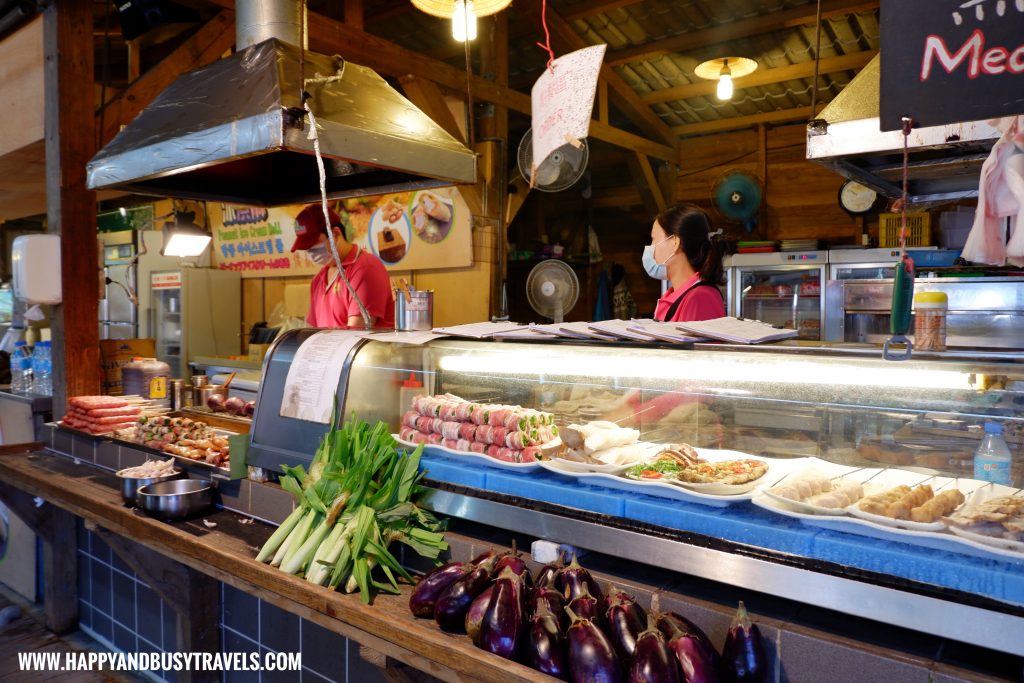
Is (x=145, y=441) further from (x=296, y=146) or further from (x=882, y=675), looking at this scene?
(x=882, y=675)

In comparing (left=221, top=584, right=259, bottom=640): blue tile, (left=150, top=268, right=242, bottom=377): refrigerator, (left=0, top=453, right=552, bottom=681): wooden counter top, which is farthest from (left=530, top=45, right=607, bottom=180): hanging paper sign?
(left=150, top=268, right=242, bottom=377): refrigerator

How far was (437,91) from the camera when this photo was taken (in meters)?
6.07

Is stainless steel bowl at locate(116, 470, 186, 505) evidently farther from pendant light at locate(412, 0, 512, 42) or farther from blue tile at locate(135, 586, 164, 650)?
pendant light at locate(412, 0, 512, 42)

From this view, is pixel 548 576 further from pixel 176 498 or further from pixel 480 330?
pixel 176 498

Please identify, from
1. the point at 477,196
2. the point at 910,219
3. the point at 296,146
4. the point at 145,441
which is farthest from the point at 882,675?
the point at 910,219

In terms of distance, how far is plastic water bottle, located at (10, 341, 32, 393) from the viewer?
17.1ft

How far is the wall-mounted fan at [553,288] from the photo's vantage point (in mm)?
6227

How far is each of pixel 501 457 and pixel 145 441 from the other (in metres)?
2.19

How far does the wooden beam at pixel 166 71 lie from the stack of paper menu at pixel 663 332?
3.65 meters

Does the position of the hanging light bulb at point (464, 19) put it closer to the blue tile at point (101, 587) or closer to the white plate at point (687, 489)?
the white plate at point (687, 489)

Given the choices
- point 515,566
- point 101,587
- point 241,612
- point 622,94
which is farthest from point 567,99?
point 622,94

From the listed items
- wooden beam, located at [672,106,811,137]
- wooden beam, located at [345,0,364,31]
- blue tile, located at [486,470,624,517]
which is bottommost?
blue tile, located at [486,470,624,517]

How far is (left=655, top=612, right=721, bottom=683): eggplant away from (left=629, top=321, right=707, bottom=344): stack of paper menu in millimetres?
883

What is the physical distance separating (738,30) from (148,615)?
6.43 meters
